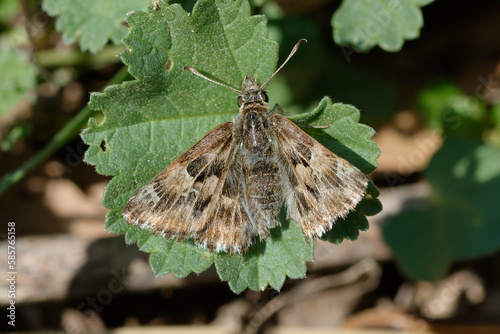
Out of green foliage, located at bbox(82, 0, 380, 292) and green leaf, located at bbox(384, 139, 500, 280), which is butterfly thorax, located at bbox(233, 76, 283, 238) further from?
green leaf, located at bbox(384, 139, 500, 280)

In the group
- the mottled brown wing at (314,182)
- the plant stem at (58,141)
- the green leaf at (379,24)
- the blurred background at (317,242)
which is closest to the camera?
the mottled brown wing at (314,182)

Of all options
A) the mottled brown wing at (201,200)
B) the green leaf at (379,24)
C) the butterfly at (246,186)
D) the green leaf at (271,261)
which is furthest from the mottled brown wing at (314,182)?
the green leaf at (379,24)

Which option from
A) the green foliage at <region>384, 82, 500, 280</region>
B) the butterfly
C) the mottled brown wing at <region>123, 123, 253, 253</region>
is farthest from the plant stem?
the green foliage at <region>384, 82, 500, 280</region>

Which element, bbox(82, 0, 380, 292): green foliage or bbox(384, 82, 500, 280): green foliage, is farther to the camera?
bbox(384, 82, 500, 280): green foliage

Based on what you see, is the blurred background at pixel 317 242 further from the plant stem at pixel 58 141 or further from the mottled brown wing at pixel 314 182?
the mottled brown wing at pixel 314 182

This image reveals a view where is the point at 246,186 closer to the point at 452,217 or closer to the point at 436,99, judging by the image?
the point at 452,217

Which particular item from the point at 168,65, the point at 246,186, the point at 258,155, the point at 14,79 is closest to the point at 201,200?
the point at 246,186
